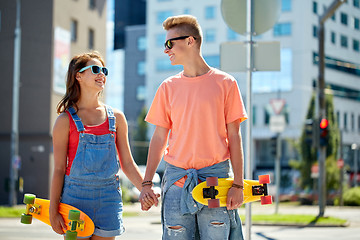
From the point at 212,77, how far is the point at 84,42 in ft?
132

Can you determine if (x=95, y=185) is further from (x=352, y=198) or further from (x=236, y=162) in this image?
(x=352, y=198)

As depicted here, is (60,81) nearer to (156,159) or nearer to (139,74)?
(156,159)

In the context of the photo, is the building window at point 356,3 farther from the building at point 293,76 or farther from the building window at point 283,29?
the building window at point 283,29

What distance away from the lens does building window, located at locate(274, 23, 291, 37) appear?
62.7m

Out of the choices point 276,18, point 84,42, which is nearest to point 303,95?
point 84,42

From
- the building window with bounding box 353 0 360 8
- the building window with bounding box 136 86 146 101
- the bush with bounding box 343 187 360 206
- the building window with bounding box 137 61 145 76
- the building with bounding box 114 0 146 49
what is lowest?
the bush with bounding box 343 187 360 206

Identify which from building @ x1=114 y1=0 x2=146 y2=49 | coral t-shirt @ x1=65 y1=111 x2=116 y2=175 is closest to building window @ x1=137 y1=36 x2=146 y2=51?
building @ x1=114 y1=0 x2=146 y2=49

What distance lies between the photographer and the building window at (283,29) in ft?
206

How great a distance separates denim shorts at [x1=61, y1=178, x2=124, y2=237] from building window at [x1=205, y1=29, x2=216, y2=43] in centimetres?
6355

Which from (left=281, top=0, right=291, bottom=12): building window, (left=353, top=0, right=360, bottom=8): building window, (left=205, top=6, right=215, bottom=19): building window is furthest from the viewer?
(left=205, top=6, right=215, bottom=19): building window

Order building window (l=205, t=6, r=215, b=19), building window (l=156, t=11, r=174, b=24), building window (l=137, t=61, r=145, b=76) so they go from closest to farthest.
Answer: building window (l=205, t=6, r=215, b=19), building window (l=156, t=11, r=174, b=24), building window (l=137, t=61, r=145, b=76)

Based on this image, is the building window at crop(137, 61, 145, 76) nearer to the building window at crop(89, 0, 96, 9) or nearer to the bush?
the building window at crop(89, 0, 96, 9)

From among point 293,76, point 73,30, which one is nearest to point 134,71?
point 293,76

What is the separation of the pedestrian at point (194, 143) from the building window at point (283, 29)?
60.2m
